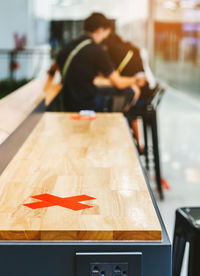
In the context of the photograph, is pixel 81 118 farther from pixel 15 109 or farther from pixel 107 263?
pixel 107 263

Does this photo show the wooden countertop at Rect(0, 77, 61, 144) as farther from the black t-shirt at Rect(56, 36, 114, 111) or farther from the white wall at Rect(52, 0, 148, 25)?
the white wall at Rect(52, 0, 148, 25)

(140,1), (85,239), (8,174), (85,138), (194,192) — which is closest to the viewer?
(85,239)

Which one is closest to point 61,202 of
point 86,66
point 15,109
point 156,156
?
point 15,109

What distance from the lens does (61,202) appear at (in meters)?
1.59

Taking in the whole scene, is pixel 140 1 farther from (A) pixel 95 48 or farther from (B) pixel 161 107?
(A) pixel 95 48

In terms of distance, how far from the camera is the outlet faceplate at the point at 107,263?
52.7 inches

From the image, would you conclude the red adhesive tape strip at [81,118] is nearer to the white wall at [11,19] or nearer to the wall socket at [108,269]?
the wall socket at [108,269]

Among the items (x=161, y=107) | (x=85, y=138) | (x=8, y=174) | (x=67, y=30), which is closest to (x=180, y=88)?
(x=161, y=107)

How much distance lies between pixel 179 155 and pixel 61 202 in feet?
15.1

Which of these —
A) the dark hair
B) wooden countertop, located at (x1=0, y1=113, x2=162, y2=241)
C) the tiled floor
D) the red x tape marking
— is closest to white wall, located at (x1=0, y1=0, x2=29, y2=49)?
the tiled floor

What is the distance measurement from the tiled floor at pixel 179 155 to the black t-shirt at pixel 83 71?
1.13 meters

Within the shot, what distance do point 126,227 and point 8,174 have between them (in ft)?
2.23

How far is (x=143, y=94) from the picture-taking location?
19.6 ft

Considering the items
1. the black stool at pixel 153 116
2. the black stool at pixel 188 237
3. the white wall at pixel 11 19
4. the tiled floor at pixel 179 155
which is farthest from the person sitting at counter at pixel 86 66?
the white wall at pixel 11 19
